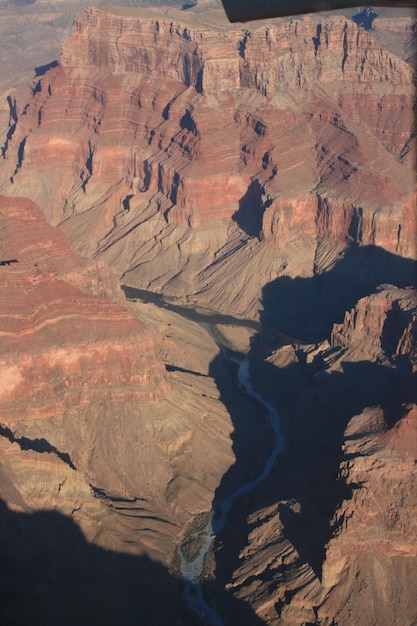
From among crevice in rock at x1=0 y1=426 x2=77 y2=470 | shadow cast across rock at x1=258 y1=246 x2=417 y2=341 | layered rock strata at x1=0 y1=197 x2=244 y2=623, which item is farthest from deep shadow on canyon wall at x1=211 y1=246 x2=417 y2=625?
crevice in rock at x1=0 y1=426 x2=77 y2=470

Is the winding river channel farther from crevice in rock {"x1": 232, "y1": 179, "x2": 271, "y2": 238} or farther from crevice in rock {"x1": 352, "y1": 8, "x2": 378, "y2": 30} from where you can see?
crevice in rock {"x1": 352, "y1": 8, "x2": 378, "y2": 30}

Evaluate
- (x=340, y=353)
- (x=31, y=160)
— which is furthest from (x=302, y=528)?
(x=31, y=160)

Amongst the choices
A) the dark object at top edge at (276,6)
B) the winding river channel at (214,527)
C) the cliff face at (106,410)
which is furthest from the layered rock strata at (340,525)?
the dark object at top edge at (276,6)

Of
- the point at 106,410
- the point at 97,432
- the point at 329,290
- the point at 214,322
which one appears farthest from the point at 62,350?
the point at 329,290

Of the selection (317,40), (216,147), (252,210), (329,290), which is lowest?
(329,290)

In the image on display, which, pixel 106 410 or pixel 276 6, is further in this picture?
pixel 106 410

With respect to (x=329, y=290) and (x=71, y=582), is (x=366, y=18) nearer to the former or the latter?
(x=329, y=290)

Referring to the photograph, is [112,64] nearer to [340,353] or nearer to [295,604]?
[340,353]
